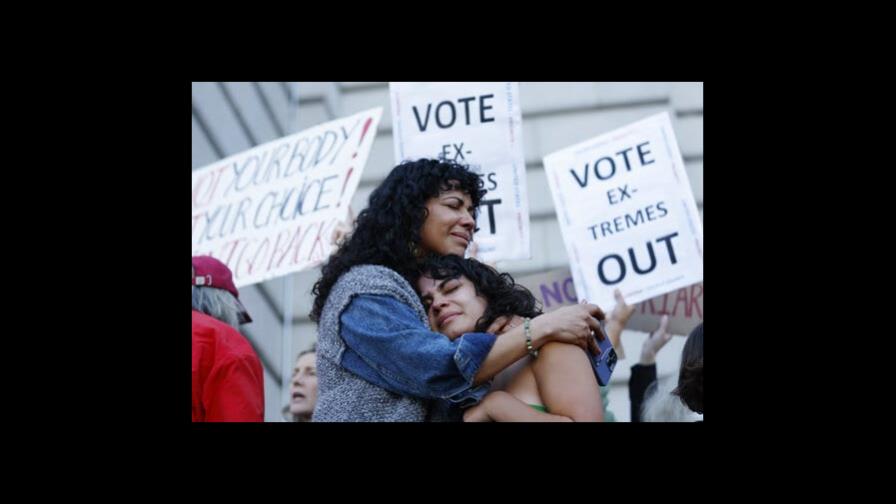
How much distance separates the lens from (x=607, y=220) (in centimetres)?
583

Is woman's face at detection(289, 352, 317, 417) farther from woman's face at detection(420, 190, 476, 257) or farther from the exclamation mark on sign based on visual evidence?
woman's face at detection(420, 190, 476, 257)

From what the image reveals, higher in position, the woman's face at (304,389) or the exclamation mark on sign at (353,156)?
the exclamation mark on sign at (353,156)

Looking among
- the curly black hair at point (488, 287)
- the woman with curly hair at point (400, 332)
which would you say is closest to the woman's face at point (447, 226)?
the woman with curly hair at point (400, 332)

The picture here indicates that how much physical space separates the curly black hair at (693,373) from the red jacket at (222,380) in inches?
52.2

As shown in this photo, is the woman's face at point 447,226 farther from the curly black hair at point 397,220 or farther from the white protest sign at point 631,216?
the white protest sign at point 631,216

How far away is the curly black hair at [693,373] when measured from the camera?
13.5ft

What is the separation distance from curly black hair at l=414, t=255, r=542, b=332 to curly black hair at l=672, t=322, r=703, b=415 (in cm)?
100

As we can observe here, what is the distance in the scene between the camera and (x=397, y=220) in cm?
337

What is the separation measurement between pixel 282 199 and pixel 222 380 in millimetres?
1959

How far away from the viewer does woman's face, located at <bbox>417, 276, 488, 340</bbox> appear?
3.19 metres

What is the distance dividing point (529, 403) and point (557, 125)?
6877 mm

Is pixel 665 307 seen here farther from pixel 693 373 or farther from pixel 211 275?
pixel 211 275
